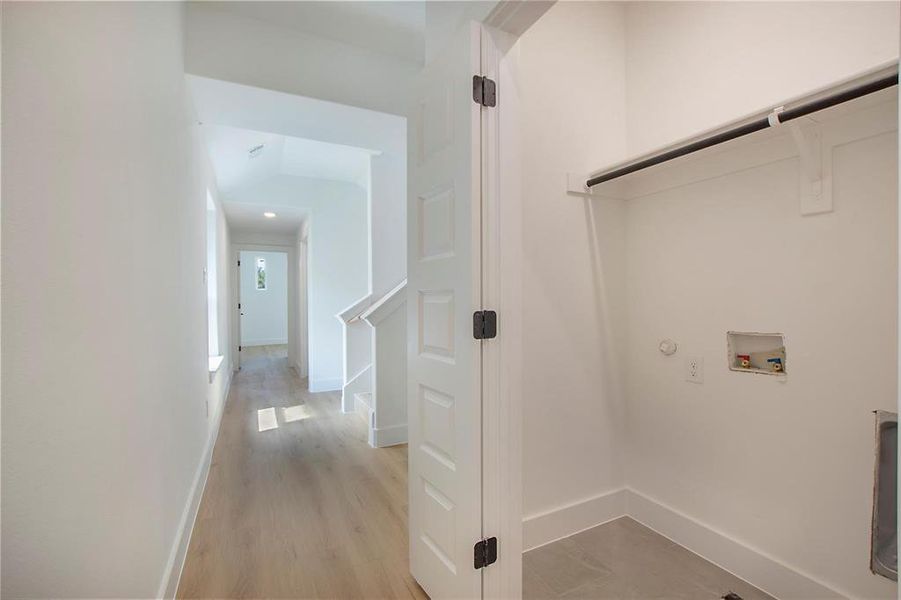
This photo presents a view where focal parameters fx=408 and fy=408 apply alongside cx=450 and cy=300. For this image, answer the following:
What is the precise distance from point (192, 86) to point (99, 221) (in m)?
1.56

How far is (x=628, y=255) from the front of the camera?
7.16 feet

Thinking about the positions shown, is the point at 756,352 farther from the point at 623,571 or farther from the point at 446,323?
the point at 446,323

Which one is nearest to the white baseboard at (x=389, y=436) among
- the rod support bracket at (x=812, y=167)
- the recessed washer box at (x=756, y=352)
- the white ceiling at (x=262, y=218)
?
the recessed washer box at (x=756, y=352)

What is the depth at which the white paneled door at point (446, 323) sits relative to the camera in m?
1.32

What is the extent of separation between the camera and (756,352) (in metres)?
1.69

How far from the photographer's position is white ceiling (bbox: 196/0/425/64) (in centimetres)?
206

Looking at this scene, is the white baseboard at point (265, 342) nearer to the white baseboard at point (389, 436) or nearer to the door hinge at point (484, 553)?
the white baseboard at point (389, 436)

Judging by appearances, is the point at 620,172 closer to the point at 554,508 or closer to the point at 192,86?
the point at 554,508

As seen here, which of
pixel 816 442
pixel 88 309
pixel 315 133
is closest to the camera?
pixel 88 309

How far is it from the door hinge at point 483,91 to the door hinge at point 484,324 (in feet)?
2.25

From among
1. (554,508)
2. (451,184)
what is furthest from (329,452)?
(451,184)

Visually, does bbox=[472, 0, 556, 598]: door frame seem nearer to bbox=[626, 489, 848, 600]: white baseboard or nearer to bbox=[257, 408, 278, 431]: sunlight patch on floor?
bbox=[626, 489, 848, 600]: white baseboard

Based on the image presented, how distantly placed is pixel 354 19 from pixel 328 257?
3.46 m

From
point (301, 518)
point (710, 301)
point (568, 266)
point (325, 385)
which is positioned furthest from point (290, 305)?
point (710, 301)
